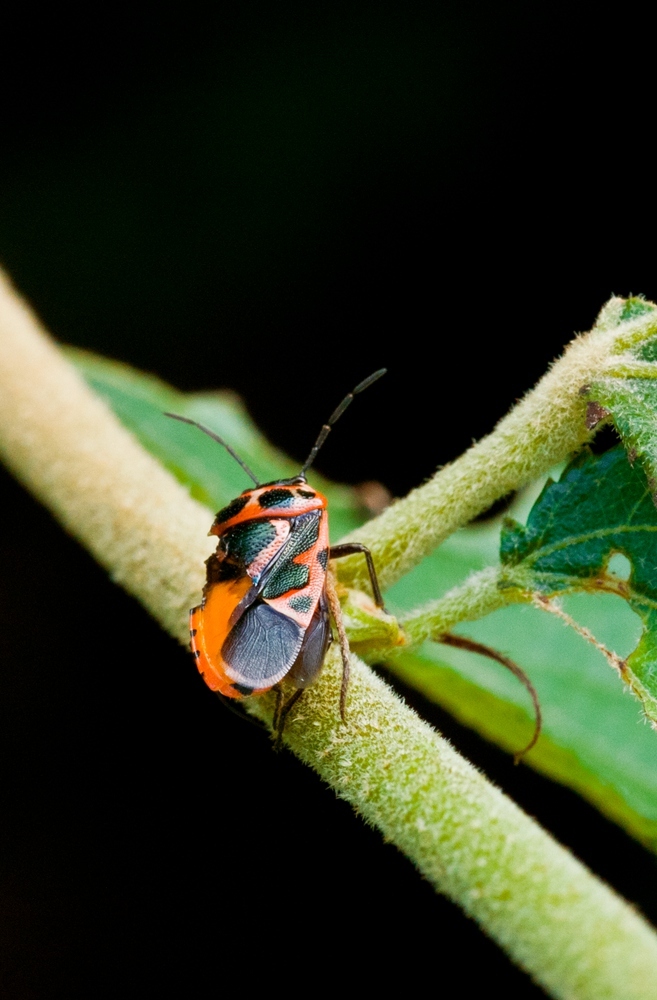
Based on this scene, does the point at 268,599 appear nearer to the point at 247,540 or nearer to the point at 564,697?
the point at 247,540

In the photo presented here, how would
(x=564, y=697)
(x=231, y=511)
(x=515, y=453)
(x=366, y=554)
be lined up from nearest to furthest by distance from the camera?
(x=515, y=453) → (x=366, y=554) → (x=231, y=511) → (x=564, y=697)

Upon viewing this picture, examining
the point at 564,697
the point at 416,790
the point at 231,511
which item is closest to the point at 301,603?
the point at 231,511

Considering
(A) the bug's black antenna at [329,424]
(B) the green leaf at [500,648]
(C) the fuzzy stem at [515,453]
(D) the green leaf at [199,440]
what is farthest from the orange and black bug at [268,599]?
(D) the green leaf at [199,440]

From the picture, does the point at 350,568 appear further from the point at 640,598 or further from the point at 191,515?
the point at 640,598

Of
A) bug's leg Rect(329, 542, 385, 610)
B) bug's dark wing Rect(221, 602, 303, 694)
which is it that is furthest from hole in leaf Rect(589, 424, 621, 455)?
bug's dark wing Rect(221, 602, 303, 694)

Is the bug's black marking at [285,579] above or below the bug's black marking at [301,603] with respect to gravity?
above

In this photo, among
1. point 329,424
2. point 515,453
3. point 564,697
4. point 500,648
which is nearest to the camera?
point 515,453

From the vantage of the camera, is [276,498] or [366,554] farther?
[276,498]

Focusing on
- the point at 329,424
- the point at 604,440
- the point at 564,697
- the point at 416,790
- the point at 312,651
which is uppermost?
the point at 329,424

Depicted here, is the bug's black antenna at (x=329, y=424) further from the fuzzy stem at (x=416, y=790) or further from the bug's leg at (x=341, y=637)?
the bug's leg at (x=341, y=637)
